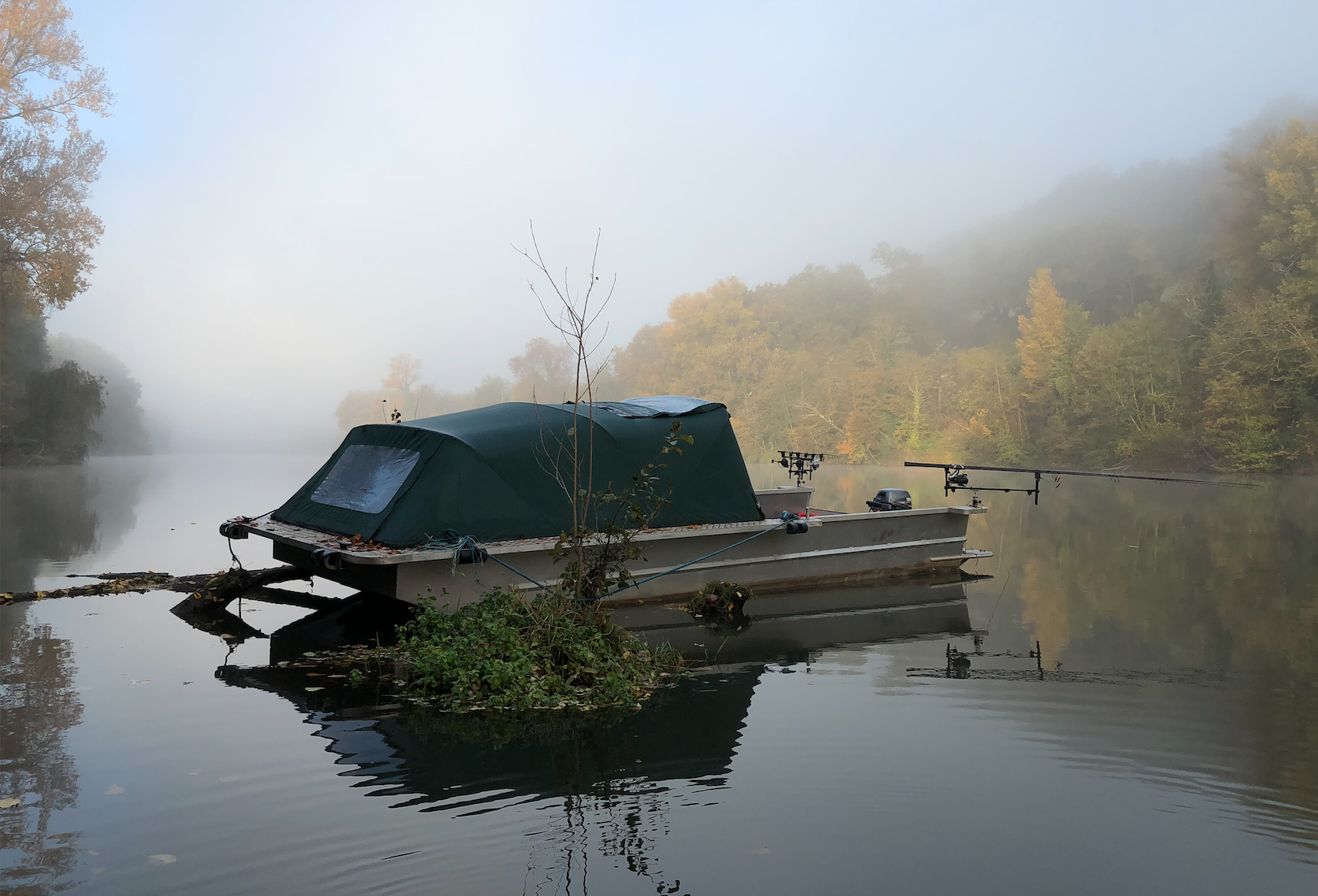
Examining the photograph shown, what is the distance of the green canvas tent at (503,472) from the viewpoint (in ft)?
29.8

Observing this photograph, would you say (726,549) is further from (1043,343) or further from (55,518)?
(1043,343)

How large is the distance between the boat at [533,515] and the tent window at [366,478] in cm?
2

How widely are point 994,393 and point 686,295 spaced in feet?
118

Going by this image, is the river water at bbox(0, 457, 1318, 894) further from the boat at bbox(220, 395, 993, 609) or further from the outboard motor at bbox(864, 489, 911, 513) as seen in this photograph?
the outboard motor at bbox(864, 489, 911, 513)

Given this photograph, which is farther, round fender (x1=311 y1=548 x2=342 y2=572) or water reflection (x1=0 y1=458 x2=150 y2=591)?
water reflection (x1=0 y1=458 x2=150 y2=591)

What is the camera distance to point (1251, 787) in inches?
205

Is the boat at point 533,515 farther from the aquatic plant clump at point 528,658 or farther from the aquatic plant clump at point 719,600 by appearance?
the aquatic plant clump at point 528,658

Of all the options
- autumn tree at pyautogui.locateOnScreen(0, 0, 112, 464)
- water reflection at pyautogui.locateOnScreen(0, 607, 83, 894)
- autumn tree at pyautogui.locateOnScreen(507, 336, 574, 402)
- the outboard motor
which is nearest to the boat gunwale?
the outboard motor

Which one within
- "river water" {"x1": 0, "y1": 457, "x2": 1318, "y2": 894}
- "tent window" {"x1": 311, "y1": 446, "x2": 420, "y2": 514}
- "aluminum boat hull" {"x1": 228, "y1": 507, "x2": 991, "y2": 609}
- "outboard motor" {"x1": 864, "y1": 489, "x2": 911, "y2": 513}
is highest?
"tent window" {"x1": 311, "y1": 446, "x2": 420, "y2": 514}

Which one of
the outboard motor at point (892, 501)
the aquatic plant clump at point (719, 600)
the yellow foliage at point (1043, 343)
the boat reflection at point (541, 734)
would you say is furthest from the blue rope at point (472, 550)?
the yellow foliage at point (1043, 343)

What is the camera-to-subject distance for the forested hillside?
135ft

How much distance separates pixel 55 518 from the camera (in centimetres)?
1950

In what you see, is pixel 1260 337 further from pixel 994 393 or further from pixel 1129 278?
pixel 1129 278

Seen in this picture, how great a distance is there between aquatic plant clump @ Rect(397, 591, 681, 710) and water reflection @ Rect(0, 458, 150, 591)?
22.1ft
